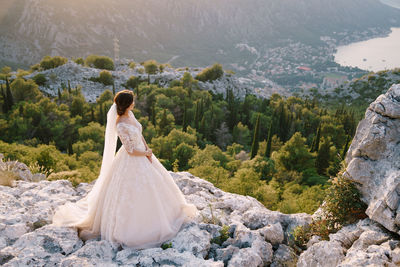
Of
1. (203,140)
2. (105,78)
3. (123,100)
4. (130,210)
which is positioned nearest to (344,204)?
(130,210)

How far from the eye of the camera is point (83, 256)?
15.5 feet

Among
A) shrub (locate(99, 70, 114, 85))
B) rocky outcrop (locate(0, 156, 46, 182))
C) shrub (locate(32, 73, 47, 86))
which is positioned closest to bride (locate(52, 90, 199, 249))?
rocky outcrop (locate(0, 156, 46, 182))

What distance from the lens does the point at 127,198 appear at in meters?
5.29

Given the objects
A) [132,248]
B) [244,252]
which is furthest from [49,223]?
[244,252]

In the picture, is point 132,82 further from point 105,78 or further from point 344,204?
Answer: point 344,204

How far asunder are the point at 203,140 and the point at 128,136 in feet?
106

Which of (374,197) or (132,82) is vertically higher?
(374,197)

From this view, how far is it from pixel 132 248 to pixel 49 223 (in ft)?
6.65

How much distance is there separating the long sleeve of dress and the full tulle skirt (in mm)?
223

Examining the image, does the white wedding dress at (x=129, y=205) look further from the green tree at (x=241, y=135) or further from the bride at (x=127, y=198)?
the green tree at (x=241, y=135)

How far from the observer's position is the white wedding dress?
5281 mm

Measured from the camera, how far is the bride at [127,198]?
5285 millimetres

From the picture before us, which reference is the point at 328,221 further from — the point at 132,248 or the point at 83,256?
the point at 83,256

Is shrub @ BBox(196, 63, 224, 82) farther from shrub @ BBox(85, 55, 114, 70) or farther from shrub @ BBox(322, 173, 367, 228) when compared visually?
shrub @ BBox(322, 173, 367, 228)
